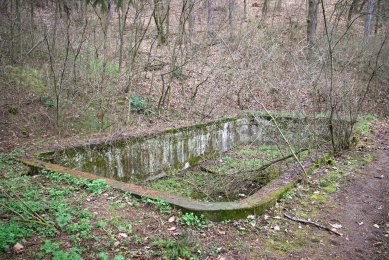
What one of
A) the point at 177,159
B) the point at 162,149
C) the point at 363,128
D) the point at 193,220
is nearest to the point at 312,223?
the point at 193,220

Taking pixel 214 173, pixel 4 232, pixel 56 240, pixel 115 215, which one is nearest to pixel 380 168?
pixel 214 173

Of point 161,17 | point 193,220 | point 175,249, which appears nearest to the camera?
point 175,249

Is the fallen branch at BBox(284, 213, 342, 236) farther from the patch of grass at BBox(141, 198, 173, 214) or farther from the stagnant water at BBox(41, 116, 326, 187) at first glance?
the stagnant water at BBox(41, 116, 326, 187)

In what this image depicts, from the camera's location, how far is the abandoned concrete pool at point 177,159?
4.86 meters

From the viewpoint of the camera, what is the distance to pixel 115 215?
4422mm

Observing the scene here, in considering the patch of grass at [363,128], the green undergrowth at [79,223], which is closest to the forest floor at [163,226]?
the green undergrowth at [79,223]

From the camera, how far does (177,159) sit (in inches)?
366

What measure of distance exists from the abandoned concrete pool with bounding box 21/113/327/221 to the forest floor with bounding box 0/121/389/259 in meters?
0.19

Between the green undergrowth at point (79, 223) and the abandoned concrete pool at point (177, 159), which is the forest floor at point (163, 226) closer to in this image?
the green undergrowth at point (79, 223)

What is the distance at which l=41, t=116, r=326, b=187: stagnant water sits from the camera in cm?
721

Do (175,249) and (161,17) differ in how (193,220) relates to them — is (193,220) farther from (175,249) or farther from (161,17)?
(161,17)

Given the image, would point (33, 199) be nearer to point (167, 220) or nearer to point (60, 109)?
point (167, 220)

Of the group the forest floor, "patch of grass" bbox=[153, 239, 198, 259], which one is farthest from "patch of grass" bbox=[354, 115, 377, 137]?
"patch of grass" bbox=[153, 239, 198, 259]

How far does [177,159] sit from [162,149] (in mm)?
655
